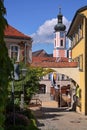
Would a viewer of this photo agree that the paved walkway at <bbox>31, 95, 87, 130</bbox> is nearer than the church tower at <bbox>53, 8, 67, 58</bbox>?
Yes

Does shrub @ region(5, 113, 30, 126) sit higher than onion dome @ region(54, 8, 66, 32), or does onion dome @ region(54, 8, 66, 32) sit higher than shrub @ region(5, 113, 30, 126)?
onion dome @ region(54, 8, 66, 32)

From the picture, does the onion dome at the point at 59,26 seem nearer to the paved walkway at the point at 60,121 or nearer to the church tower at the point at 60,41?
the church tower at the point at 60,41

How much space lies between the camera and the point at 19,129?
15273 millimetres

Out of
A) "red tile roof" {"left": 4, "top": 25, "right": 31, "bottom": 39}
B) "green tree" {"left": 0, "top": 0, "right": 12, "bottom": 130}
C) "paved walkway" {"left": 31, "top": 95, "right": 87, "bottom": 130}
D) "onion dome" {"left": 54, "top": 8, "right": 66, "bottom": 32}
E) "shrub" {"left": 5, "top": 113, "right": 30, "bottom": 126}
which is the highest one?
"onion dome" {"left": 54, "top": 8, "right": 66, "bottom": 32}

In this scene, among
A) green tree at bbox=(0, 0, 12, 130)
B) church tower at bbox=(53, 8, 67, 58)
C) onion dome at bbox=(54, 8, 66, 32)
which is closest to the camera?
green tree at bbox=(0, 0, 12, 130)

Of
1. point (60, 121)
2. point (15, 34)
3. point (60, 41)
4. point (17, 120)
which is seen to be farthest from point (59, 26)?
point (17, 120)

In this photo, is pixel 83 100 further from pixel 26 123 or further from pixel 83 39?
pixel 26 123

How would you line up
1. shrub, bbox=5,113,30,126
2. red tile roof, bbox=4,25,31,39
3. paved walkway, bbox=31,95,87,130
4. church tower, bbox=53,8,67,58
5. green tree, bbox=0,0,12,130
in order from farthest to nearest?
church tower, bbox=53,8,67,58 < red tile roof, bbox=4,25,31,39 < paved walkway, bbox=31,95,87,130 < shrub, bbox=5,113,30,126 < green tree, bbox=0,0,12,130

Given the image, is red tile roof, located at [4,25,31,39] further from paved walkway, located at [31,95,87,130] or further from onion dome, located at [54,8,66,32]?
onion dome, located at [54,8,66,32]

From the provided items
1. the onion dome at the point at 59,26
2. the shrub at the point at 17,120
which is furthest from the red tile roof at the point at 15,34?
the onion dome at the point at 59,26

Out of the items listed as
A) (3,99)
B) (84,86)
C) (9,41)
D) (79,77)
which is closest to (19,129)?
(3,99)

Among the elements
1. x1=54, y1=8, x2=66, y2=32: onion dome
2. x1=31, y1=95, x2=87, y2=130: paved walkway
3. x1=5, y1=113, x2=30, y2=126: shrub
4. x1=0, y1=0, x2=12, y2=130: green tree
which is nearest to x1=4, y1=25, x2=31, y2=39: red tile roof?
x1=31, y1=95, x2=87, y2=130: paved walkway

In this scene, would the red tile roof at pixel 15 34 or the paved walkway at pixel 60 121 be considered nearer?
the paved walkway at pixel 60 121

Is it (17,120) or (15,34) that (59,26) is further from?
(17,120)
